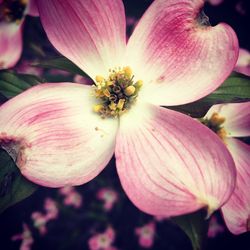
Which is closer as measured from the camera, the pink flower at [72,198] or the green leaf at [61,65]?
the green leaf at [61,65]

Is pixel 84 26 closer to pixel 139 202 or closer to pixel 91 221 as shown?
pixel 139 202

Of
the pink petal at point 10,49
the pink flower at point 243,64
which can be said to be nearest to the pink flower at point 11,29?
the pink petal at point 10,49

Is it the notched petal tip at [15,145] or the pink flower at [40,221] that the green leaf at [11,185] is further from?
the pink flower at [40,221]

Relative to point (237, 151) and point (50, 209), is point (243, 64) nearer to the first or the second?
point (237, 151)

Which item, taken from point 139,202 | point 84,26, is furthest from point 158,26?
point 139,202

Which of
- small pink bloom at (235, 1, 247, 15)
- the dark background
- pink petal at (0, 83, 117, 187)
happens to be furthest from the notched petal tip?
small pink bloom at (235, 1, 247, 15)

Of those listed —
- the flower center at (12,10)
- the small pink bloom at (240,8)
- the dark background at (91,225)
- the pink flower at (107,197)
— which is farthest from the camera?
the pink flower at (107,197)
